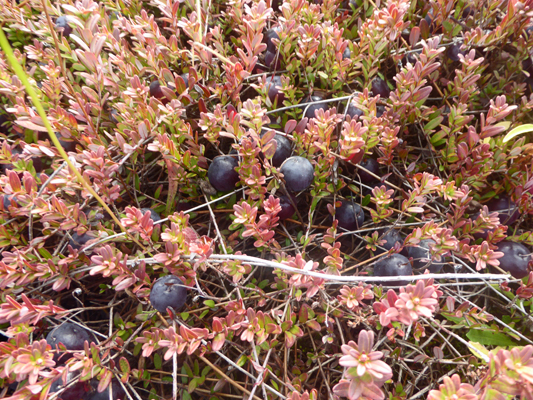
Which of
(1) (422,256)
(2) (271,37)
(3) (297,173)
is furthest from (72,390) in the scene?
(2) (271,37)

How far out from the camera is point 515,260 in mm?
1431

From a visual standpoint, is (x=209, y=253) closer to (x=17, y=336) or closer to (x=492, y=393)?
(x=17, y=336)

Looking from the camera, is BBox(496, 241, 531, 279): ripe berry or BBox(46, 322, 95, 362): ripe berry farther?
BBox(496, 241, 531, 279): ripe berry

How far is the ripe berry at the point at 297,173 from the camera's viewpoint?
1.36 meters

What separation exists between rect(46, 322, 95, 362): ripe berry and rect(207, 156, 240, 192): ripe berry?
74 cm

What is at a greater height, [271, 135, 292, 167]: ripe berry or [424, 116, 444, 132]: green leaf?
[424, 116, 444, 132]: green leaf

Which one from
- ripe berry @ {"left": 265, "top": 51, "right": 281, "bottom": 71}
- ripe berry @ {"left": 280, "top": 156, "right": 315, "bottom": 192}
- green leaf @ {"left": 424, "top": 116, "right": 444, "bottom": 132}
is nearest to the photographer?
ripe berry @ {"left": 280, "top": 156, "right": 315, "bottom": 192}

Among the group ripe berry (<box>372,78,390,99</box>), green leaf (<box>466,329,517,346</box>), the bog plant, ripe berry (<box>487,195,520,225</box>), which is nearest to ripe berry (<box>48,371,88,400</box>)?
the bog plant

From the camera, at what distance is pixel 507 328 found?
1.43 metres

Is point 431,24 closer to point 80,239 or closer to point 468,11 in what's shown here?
point 468,11

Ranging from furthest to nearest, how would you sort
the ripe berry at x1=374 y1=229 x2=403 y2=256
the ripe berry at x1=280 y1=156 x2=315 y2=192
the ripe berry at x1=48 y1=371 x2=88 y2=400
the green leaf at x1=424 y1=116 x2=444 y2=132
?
the green leaf at x1=424 y1=116 x2=444 y2=132 < the ripe berry at x1=374 y1=229 x2=403 y2=256 < the ripe berry at x1=280 y1=156 x2=315 y2=192 < the ripe berry at x1=48 y1=371 x2=88 y2=400

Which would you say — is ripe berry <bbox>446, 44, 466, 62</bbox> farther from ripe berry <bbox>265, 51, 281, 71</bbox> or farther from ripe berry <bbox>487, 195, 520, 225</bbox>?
ripe berry <bbox>265, 51, 281, 71</bbox>

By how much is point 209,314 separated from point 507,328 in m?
1.17

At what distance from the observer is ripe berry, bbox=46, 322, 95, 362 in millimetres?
1299
